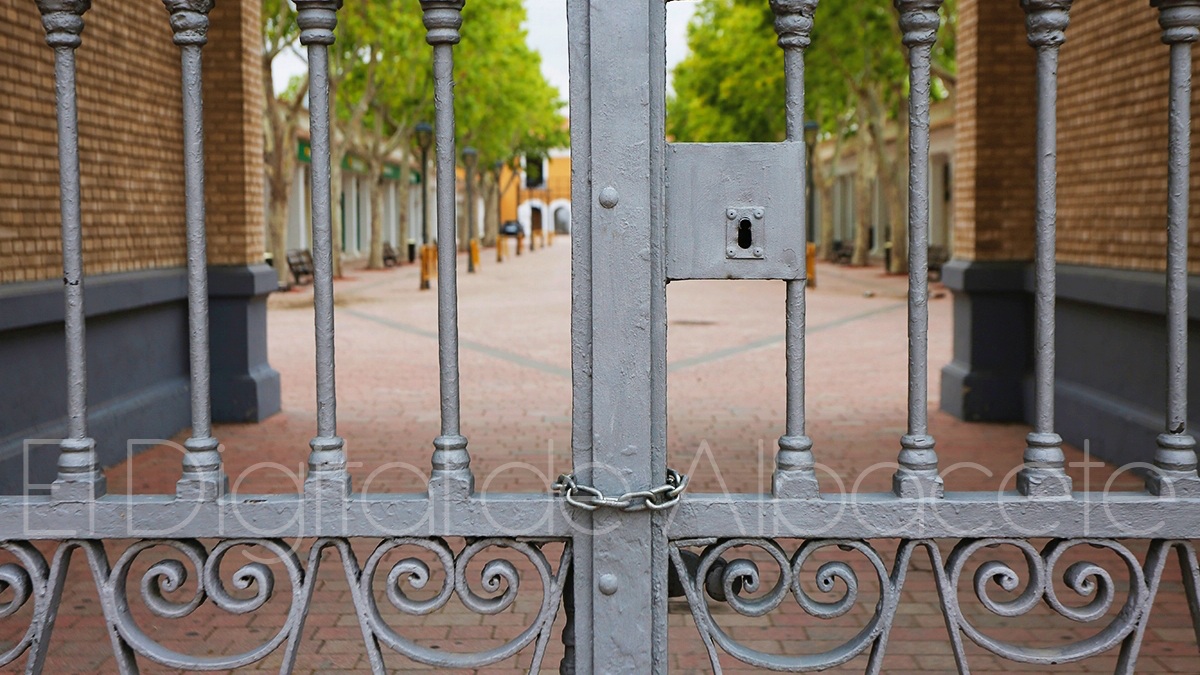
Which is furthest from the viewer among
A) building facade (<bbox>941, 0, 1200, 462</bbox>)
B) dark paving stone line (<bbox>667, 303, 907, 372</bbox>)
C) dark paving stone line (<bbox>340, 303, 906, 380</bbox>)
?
dark paving stone line (<bbox>667, 303, 907, 372</bbox>)

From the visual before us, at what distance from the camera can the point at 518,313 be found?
2128cm

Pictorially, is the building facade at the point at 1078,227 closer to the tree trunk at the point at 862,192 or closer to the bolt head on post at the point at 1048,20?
the bolt head on post at the point at 1048,20

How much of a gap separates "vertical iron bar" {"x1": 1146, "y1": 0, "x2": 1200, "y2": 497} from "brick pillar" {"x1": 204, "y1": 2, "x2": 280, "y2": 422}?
311 inches

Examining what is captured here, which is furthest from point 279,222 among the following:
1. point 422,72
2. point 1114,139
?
point 1114,139

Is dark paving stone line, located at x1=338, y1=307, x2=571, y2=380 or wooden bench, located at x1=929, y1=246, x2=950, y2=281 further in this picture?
wooden bench, located at x1=929, y1=246, x2=950, y2=281

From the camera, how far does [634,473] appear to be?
7.41ft

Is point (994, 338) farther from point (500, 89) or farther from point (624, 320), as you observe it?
point (500, 89)

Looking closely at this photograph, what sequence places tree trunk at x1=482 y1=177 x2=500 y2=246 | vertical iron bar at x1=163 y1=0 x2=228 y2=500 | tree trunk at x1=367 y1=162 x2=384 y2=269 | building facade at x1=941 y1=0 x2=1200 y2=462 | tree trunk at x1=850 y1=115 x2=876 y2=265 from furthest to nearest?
tree trunk at x1=482 y1=177 x2=500 y2=246 < tree trunk at x1=850 y1=115 x2=876 y2=265 < tree trunk at x1=367 y1=162 x2=384 y2=269 < building facade at x1=941 y1=0 x2=1200 y2=462 < vertical iron bar at x1=163 y1=0 x2=228 y2=500

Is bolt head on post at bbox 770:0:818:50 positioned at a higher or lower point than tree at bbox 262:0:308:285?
lower

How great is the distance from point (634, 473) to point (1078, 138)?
22.6ft

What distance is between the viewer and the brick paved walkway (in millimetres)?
4469

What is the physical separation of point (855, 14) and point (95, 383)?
21662 millimetres

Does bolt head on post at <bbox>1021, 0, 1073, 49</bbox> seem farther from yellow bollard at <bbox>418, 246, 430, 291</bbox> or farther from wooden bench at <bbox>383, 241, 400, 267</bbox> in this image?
wooden bench at <bbox>383, 241, 400, 267</bbox>

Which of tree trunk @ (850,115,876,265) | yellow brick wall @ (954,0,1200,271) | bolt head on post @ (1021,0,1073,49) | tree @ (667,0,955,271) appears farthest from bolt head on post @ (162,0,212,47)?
tree trunk @ (850,115,876,265)
